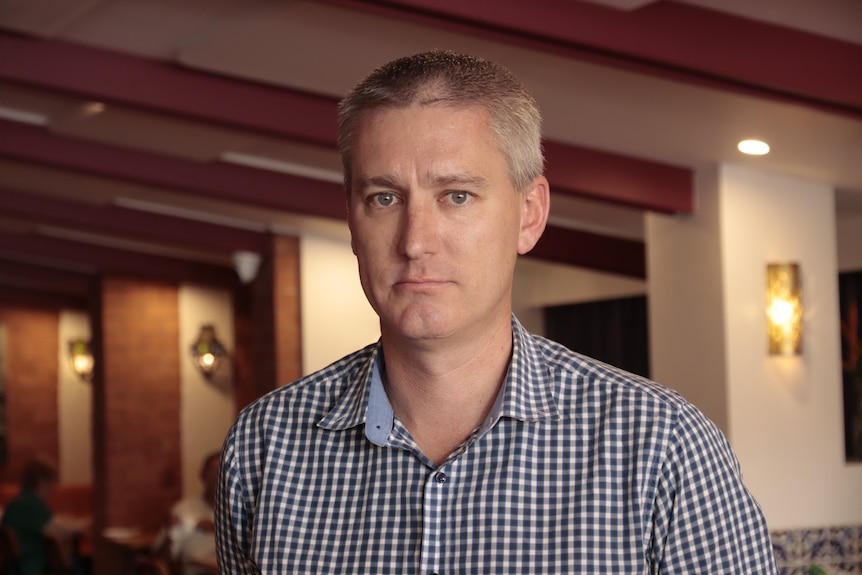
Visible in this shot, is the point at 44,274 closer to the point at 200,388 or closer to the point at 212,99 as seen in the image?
the point at 200,388

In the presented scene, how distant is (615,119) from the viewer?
172 inches

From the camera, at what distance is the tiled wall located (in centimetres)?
512

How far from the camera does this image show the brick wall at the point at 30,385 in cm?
1308

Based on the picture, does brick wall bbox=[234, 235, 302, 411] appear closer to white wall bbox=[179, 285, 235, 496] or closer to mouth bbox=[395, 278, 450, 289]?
white wall bbox=[179, 285, 235, 496]

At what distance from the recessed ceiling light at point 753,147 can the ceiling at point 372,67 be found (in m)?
0.04

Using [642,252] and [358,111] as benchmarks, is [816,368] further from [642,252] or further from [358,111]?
[358,111]

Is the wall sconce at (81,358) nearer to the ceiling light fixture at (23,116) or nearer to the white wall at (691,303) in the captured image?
the ceiling light fixture at (23,116)

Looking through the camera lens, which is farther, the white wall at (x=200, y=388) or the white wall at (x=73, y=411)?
the white wall at (x=73, y=411)

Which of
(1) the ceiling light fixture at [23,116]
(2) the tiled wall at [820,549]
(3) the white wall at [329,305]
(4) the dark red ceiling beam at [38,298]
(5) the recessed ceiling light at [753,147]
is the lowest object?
(2) the tiled wall at [820,549]

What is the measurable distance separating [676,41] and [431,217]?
7.11 ft

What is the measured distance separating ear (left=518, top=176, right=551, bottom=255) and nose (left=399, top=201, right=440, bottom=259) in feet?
0.44

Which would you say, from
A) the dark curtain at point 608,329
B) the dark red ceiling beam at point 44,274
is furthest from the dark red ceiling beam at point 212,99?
the dark red ceiling beam at point 44,274

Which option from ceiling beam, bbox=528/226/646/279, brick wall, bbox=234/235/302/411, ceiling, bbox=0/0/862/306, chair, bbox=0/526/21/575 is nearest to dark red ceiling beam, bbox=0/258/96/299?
chair, bbox=0/526/21/575

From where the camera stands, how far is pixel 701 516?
1185 mm
